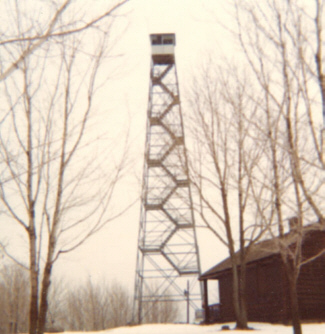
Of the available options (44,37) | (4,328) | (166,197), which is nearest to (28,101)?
(44,37)

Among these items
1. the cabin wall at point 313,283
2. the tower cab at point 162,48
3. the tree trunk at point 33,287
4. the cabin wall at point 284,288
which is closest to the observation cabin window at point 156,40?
the tower cab at point 162,48

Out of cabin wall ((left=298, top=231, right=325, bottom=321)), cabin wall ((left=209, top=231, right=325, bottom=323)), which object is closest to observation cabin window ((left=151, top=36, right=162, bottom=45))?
cabin wall ((left=209, top=231, right=325, bottom=323))

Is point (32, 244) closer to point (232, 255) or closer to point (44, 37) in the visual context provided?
point (44, 37)

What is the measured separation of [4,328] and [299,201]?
1833 inches

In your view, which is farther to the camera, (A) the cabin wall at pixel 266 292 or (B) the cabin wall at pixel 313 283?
(A) the cabin wall at pixel 266 292

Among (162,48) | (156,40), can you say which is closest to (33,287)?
(162,48)

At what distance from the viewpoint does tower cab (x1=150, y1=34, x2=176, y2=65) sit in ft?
67.7

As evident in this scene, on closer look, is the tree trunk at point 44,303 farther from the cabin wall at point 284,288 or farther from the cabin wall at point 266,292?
the cabin wall at point 266,292

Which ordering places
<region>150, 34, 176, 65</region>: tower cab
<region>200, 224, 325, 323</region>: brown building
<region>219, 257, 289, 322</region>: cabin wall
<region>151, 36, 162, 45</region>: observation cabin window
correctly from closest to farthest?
<region>200, 224, 325, 323</region>: brown building < <region>219, 257, 289, 322</region>: cabin wall < <region>150, 34, 176, 65</region>: tower cab < <region>151, 36, 162, 45</region>: observation cabin window

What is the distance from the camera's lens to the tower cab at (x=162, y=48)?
20641 mm

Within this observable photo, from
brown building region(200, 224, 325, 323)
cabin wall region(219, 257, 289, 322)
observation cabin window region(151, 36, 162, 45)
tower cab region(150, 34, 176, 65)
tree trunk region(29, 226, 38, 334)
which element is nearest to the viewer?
tree trunk region(29, 226, 38, 334)

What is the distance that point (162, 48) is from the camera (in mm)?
20828

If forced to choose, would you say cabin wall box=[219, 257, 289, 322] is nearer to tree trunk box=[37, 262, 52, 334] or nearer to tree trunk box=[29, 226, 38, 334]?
tree trunk box=[37, 262, 52, 334]

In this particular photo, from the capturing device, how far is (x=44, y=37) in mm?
3514
